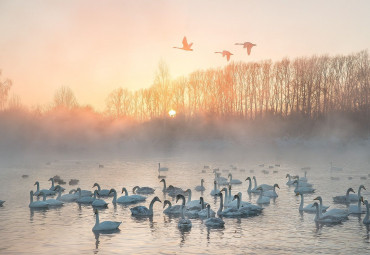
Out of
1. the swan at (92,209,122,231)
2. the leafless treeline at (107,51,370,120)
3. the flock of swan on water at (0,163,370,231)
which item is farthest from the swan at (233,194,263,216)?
the leafless treeline at (107,51,370,120)

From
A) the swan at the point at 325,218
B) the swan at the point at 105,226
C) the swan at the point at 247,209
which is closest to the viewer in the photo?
the swan at the point at 105,226

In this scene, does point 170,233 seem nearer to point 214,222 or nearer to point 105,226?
point 214,222

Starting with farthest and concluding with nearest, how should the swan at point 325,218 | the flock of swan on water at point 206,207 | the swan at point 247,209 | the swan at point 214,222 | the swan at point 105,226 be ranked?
the swan at point 247,209 → the swan at point 325,218 → the flock of swan on water at point 206,207 → the swan at point 214,222 → the swan at point 105,226

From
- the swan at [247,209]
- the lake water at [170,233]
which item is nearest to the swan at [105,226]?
the lake water at [170,233]

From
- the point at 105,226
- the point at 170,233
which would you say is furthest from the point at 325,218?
the point at 105,226

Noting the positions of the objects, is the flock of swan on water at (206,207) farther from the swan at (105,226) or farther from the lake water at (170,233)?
the lake water at (170,233)

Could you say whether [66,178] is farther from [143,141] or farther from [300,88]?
[300,88]

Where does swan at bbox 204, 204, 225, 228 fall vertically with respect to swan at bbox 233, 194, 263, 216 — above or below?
below

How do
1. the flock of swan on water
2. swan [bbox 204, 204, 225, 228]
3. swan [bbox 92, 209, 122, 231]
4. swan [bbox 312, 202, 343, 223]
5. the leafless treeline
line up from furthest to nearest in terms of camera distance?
1. the leafless treeline
2. swan [bbox 312, 202, 343, 223]
3. the flock of swan on water
4. swan [bbox 204, 204, 225, 228]
5. swan [bbox 92, 209, 122, 231]

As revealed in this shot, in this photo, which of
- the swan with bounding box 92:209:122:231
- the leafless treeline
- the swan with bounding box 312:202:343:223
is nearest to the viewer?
the swan with bounding box 92:209:122:231

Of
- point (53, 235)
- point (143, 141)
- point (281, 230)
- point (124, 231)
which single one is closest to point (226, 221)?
point (281, 230)

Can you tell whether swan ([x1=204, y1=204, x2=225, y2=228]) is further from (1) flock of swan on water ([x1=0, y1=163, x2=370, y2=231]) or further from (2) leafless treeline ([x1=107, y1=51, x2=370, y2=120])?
(2) leafless treeline ([x1=107, y1=51, x2=370, y2=120])

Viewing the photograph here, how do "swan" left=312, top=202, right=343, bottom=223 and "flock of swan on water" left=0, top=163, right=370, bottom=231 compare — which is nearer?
"flock of swan on water" left=0, top=163, right=370, bottom=231

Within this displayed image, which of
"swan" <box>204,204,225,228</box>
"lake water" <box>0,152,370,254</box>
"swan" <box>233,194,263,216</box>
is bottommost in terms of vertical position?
"lake water" <box>0,152,370,254</box>
